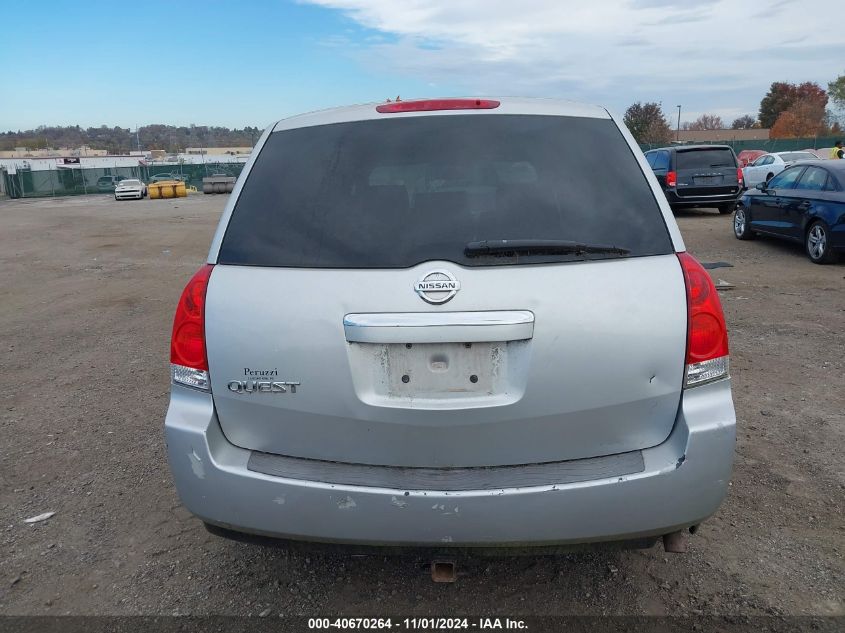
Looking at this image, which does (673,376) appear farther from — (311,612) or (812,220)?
(812,220)

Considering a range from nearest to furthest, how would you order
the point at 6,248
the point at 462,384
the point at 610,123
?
the point at 462,384 → the point at 610,123 → the point at 6,248

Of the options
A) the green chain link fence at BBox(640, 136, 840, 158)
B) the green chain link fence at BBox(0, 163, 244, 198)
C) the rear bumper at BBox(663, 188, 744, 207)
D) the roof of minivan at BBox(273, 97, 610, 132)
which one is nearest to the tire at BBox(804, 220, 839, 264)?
the rear bumper at BBox(663, 188, 744, 207)

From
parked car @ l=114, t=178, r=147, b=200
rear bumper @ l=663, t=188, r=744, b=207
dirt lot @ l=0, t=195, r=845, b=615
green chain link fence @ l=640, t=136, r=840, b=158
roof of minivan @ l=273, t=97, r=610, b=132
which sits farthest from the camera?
green chain link fence @ l=640, t=136, r=840, b=158

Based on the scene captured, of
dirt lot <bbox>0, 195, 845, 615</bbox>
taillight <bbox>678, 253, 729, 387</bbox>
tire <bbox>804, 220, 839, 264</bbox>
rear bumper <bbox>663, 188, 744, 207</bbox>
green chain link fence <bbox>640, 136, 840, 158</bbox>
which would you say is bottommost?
dirt lot <bbox>0, 195, 845, 615</bbox>

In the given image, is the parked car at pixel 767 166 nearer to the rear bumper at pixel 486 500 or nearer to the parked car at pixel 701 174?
the parked car at pixel 701 174

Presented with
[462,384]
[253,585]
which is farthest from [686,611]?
[253,585]

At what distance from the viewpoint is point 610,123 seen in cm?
271

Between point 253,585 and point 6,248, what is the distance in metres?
16.7

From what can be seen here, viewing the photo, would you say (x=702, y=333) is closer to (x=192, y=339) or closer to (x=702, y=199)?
(x=192, y=339)

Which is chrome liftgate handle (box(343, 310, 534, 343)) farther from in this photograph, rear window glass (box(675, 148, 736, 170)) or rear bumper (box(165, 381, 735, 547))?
rear window glass (box(675, 148, 736, 170))

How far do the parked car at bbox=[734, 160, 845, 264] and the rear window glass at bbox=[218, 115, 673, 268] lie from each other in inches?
357

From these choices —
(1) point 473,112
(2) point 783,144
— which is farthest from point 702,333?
(2) point 783,144

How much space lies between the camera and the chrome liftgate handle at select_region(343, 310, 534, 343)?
2182 mm

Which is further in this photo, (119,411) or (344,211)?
(119,411)
